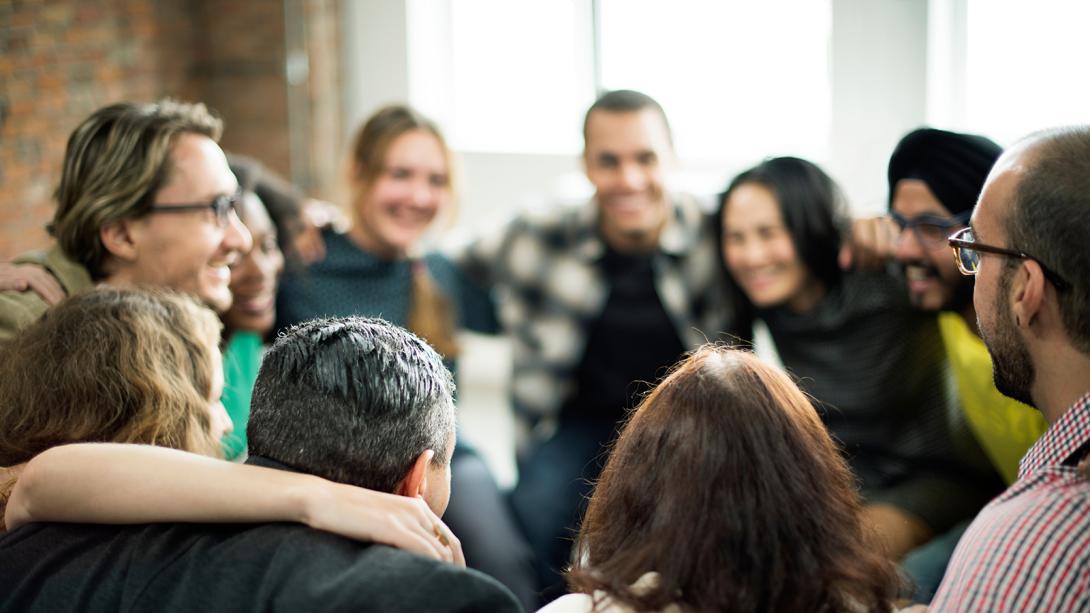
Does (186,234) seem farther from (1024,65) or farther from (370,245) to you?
(1024,65)

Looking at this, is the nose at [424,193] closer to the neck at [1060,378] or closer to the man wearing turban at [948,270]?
the man wearing turban at [948,270]

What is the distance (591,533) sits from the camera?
153 cm

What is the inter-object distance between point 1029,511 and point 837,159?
11.4 feet

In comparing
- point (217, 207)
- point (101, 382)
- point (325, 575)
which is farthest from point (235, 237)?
point (325, 575)

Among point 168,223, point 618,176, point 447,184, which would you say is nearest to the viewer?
point 168,223

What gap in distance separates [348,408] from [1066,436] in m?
0.95

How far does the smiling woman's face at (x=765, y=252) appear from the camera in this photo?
2852 mm

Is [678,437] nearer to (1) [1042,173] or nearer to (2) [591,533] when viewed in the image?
(2) [591,533]

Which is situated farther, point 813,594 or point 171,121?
point 171,121

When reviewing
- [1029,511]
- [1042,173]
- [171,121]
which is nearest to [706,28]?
[171,121]

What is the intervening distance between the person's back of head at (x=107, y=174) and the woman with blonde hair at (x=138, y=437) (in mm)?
597

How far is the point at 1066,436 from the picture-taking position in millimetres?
1453

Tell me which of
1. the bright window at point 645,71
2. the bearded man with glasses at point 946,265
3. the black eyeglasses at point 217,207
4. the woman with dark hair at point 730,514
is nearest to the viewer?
the woman with dark hair at point 730,514

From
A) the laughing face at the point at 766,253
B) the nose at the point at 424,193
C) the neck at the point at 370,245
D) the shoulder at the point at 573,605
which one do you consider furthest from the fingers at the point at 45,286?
the laughing face at the point at 766,253
